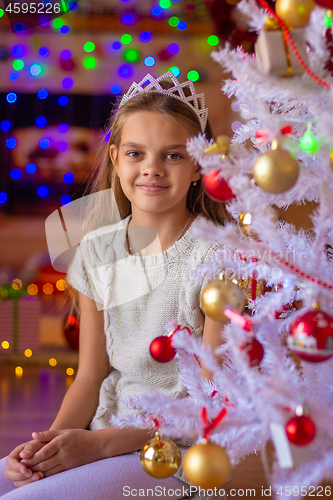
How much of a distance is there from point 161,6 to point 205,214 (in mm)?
2733

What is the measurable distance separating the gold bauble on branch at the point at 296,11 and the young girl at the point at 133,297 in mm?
490

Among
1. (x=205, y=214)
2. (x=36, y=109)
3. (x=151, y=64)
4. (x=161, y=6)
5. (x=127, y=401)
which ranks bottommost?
(x=127, y=401)

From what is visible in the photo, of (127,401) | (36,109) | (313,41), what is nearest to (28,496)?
(127,401)

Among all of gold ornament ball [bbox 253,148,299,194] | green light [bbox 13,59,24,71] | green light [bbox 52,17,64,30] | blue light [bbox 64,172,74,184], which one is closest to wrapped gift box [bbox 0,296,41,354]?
blue light [bbox 64,172,74,184]

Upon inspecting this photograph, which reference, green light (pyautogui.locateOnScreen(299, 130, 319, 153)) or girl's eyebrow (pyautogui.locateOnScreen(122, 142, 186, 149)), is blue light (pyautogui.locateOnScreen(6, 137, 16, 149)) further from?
green light (pyautogui.locateOnScreen(299, 130, 319, 153))

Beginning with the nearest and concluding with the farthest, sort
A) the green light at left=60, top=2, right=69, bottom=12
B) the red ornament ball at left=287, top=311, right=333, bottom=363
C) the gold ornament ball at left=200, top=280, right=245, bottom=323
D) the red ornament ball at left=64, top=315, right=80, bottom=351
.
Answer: the red ornament ball at left=287, top=311, right=333, bottom=363 < the gold ornament ball at left=200, top=280, right=245, bottom=323 < the red ornament ball at left=64, top=315, right=80, bottom=351 < the green light at left=60, top=2, right=69, bottom=12

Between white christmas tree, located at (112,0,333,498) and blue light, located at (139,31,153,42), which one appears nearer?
white christmas tree, located at (112,0,333,498)

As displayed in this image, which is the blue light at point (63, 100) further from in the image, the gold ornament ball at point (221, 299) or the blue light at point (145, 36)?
the gold ornament ball at point (221, 299)

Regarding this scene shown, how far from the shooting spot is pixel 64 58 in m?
3.46

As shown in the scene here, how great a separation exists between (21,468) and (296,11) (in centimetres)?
76

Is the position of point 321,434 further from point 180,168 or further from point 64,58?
point 64,58

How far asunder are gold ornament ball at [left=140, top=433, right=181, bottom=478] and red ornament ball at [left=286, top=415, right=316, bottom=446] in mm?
171

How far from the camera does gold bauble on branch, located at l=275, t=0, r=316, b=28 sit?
1.50 feet

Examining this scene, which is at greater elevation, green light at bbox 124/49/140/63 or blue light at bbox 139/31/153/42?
blue light at bbox 139/31/153/42
